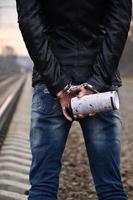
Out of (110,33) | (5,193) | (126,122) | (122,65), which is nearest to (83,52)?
(110,33)

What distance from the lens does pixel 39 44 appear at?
371cm

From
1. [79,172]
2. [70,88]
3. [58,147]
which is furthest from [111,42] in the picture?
[79,172]

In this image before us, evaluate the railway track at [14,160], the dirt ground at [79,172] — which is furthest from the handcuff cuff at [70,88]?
the dirt ground at [79,172]

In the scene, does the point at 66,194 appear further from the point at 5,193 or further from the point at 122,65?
the point at 122,65

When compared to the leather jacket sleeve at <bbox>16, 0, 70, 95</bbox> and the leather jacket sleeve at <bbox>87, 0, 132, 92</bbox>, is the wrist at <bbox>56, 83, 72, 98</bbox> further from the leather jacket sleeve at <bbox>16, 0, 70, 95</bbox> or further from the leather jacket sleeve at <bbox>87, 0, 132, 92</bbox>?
the leather jacket sleeve at <bbox>87, 0, 132, 92</bbox>

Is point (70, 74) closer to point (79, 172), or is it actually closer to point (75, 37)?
point (75, 37)

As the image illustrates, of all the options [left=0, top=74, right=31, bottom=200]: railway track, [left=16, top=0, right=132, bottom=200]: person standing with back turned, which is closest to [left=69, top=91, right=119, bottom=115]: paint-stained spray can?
[left=16, top=0, right=132, bottom=200]: person standing with back turned

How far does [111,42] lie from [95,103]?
426mm

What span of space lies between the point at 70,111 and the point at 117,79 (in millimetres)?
428

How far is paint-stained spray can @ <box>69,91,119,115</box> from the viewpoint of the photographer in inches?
138

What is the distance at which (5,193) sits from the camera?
659cm

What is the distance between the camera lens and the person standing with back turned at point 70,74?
3.69m

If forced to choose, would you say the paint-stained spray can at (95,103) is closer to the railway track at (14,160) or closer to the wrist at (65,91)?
the wrist at (65,91)

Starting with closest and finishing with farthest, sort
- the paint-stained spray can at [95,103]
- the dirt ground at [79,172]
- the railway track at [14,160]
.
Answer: the paint-stained spray can at [95,103], the railway track at [14,160], the dirt ground at [79,172]
